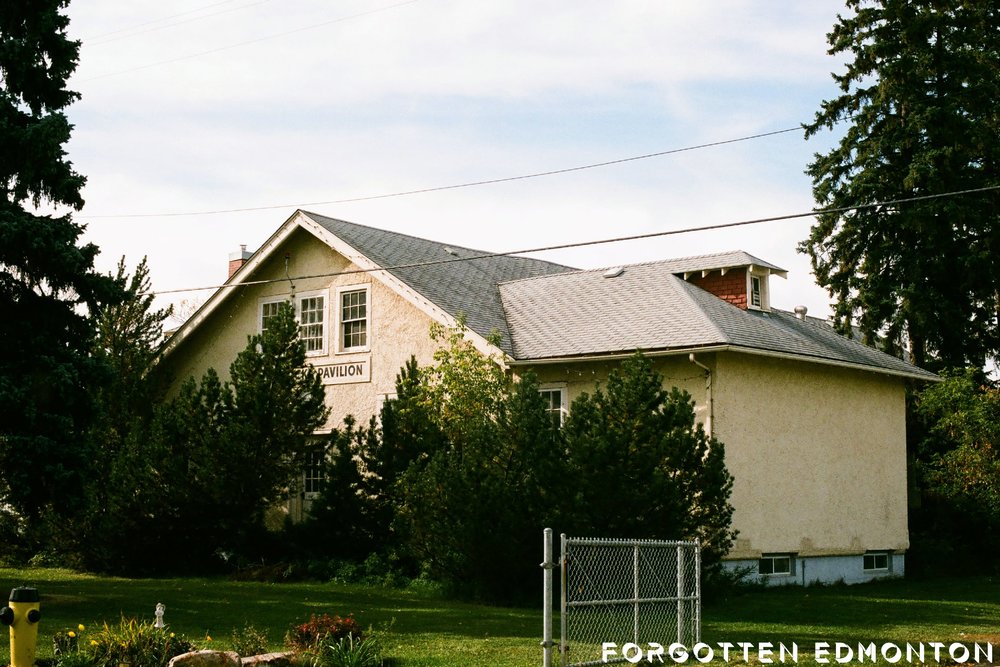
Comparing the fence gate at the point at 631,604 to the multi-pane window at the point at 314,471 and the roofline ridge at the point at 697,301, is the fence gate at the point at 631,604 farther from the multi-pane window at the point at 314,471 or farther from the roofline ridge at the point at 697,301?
the multi-pane window at the point at 314,471

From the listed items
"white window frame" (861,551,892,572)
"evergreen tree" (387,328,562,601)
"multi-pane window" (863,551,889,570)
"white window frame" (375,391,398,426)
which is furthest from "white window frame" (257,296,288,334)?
"multi-pane window" (863,551,889,570)

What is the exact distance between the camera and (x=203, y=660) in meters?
11.2

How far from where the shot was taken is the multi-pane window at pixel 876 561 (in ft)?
88.5

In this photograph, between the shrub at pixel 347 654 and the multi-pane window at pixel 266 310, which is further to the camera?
the multi-pane window at pixel 266 310

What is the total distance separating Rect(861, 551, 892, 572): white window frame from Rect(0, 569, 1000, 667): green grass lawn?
307 centimetres

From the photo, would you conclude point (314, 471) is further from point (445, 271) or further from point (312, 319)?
point (445, 271)

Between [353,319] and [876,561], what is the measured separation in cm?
1295

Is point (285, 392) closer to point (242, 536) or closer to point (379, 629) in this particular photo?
point (242, 536)

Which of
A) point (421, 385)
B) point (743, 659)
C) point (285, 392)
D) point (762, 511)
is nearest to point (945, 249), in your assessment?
point (762, 511)

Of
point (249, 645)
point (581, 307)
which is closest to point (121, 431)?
point (581, 307)

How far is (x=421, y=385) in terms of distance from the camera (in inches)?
933

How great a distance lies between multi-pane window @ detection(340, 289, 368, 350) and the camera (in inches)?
1077

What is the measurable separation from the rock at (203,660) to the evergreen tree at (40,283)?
6.64m

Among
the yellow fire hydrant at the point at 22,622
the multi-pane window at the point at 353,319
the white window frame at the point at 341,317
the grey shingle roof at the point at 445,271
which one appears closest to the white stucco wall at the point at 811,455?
the grey shingle roof at the point at 445,271
